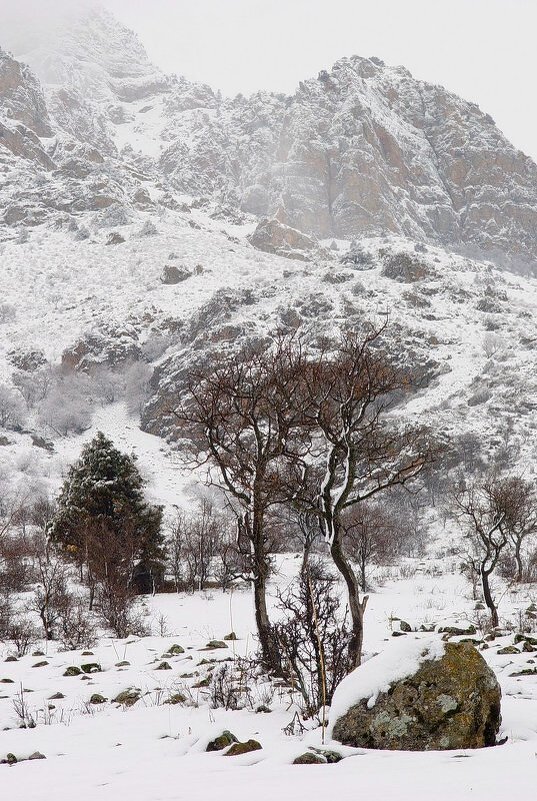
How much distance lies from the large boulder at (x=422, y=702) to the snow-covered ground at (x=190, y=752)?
0.21 metres

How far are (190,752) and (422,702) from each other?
2345 millimetres

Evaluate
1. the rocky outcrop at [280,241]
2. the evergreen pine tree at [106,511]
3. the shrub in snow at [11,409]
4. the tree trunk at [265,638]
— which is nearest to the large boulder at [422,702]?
the tree trunk at [265,638]

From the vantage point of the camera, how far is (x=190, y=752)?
5219 millimetres

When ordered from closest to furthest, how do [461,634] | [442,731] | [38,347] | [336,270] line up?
[442,731], [461,634], [38,347], [336,270]

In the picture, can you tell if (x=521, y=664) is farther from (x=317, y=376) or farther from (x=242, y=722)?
(x=317, y=376)

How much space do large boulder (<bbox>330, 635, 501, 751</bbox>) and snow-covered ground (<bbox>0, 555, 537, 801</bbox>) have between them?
0.68 feet

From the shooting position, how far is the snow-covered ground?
11.1ft

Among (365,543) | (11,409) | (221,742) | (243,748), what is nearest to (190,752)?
(221,742)

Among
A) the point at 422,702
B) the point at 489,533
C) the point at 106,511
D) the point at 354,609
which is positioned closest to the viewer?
the point at 422,702

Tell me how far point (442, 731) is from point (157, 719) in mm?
4036

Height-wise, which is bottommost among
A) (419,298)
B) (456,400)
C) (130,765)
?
(130,765)

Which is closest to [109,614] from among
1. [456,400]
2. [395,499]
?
[395,499]

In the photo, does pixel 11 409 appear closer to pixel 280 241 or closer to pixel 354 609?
pixel 354 609

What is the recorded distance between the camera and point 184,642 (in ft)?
51.8
